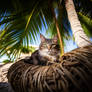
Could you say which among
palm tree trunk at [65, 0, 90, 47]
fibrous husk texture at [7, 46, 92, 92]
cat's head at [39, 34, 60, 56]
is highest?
palm tree trunk at [65, 0, 90, 47]

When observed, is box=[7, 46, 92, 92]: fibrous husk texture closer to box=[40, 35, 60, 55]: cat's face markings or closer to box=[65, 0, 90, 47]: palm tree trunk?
box=[65, 0, 90, 47]: palm tree trunk

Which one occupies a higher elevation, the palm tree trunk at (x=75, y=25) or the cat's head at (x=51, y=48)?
the palm tree trunk at (x=75, y=25)

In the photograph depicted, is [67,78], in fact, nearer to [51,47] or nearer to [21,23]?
[51,47]

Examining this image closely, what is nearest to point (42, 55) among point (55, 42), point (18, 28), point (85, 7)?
point (55, 42)

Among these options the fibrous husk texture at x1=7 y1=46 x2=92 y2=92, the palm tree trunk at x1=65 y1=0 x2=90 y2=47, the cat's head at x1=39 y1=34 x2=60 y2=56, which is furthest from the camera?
the cat's head at x1=39 y1=34 x2=60 y2=56

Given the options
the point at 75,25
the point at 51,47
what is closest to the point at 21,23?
the point at 51,47

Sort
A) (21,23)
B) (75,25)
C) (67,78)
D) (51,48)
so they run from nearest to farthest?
(67,78) → (75,25) → (51,48) → (21,23)

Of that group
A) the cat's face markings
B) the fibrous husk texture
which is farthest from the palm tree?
the fibrous husk texture

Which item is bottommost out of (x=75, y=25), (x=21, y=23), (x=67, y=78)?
(x=67, y=78)

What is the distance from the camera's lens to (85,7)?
114 centimetres

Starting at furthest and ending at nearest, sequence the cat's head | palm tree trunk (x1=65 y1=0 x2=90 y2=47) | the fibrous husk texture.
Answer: the cat's head
palm tree trunk (x1=65 y1=0 x2=90 y2=47)
the fibrous husk texture

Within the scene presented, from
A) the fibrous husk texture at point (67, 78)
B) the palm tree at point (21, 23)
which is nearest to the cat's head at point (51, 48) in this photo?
the palm tree at point (21, 23)

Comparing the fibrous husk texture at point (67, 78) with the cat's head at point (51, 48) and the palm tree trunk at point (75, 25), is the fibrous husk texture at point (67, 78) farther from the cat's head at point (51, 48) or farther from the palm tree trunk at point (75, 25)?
the cat's head at point (51, 48)

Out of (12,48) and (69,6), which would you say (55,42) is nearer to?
(69,6)
